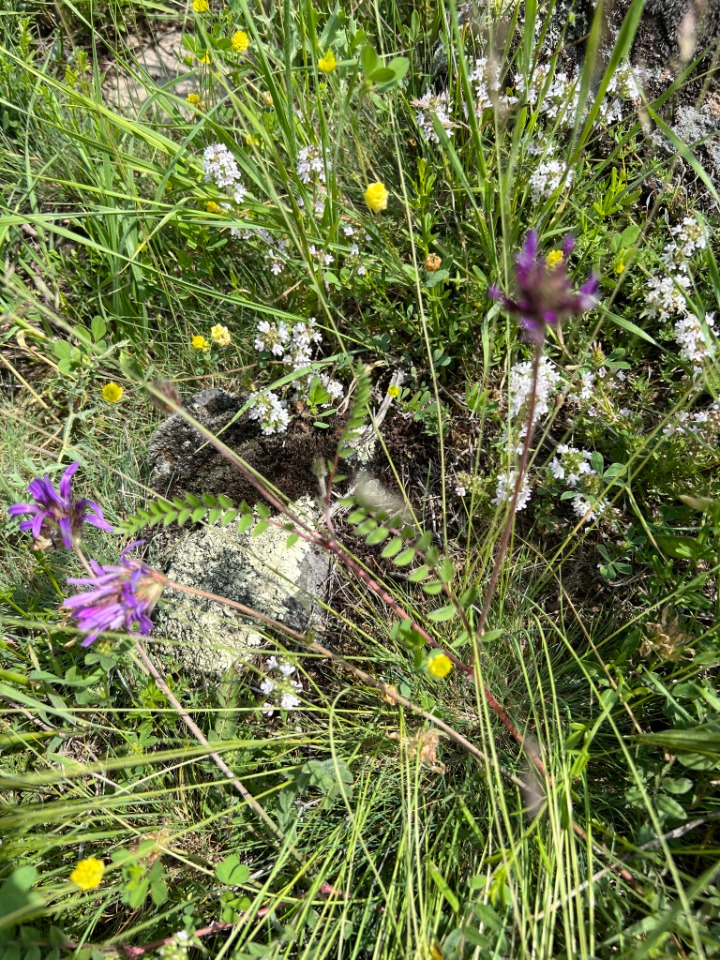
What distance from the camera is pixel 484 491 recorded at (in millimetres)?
1720

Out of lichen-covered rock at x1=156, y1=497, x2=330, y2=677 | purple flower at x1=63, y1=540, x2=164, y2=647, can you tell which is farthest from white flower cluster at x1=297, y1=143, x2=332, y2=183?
purple flower at x1=63, y1=540, x2=164, y2=647

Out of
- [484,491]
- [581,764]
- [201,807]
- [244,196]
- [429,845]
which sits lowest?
[201,807]

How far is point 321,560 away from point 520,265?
1.16m

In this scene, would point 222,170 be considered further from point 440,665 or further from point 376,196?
point 440,665

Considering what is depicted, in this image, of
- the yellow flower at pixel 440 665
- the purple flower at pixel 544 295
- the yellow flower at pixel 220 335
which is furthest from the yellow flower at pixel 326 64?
the yellow flower at pixel 440 665

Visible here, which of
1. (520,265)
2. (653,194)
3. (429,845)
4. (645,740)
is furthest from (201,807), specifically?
(653,194)

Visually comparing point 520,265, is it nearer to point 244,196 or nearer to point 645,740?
point 645,740

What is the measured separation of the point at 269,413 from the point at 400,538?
0.85m

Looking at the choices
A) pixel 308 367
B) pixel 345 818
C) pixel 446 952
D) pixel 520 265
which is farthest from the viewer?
pixel 308 367

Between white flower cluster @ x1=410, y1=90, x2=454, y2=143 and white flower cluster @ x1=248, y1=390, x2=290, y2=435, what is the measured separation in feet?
2.93

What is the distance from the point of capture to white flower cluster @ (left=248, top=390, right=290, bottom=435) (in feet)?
6.14

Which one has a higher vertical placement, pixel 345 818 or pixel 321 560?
pixel 321 560

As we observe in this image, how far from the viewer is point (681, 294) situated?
1.69m

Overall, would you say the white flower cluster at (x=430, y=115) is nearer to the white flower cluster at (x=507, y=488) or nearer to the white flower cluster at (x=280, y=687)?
the white flower cluster at (x=507, y=488)
